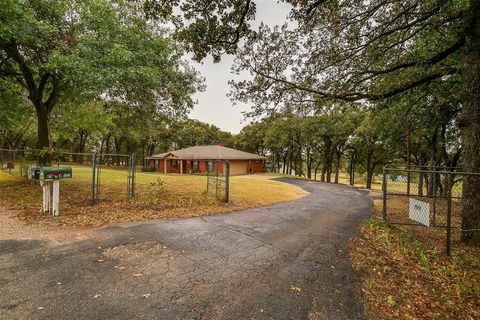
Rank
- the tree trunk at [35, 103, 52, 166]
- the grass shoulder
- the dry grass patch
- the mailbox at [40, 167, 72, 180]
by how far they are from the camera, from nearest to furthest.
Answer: the grass shoulder → the mailbox at [40, 167, 72, 180] → the dry grass patch → the tree trunk at [35, 103, 52, 166]

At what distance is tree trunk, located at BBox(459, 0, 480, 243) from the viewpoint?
5367mm

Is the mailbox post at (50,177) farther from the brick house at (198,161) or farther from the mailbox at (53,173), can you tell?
the brick house at (198,161)

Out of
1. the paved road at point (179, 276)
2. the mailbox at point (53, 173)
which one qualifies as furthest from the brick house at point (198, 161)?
the paved road at point (179, 276)

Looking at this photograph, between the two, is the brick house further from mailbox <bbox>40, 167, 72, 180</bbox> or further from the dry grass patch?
mailbox <bbox>40, 167, 72, 180</bbox>

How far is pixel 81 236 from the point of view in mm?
5168

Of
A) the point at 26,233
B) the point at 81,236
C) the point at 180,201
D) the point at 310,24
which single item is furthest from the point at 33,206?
the point at 310,24

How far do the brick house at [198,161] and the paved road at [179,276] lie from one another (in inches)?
952

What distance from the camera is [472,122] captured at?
5.46 meters

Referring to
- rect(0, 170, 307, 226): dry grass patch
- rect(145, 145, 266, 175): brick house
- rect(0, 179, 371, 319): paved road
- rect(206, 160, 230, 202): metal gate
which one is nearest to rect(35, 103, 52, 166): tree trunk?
rect(0, 170, 307, 226): dry grass patch

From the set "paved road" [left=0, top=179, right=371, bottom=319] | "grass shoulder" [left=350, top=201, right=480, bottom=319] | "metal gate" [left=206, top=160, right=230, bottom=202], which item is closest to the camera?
"paved road" [left=0, top=179, right=371, bottom=319]

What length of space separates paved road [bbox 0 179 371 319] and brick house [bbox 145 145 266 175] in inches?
952

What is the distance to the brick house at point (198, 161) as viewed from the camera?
3078 cm

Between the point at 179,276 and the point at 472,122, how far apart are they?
749 cm

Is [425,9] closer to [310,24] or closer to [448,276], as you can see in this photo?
[310,24]
